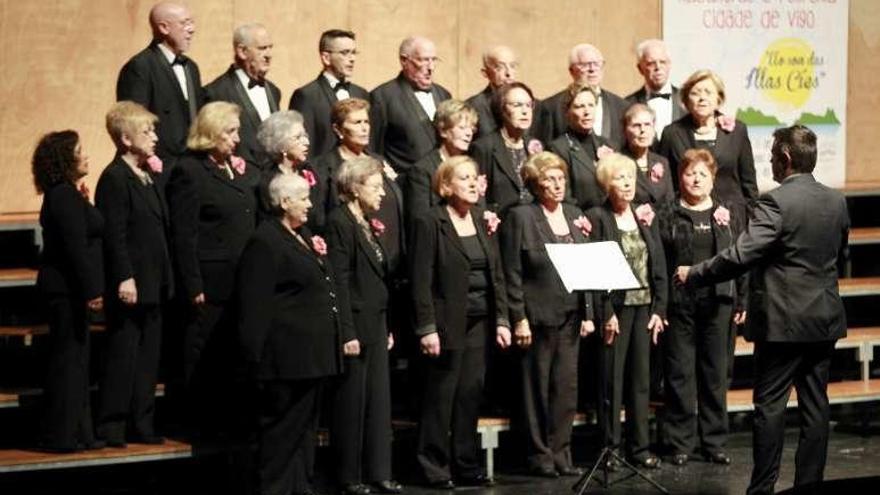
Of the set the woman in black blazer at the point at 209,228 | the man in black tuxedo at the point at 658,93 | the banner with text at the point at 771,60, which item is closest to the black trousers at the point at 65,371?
the woman in black blazer at the point at 209,228

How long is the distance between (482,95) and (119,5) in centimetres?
Result: 214

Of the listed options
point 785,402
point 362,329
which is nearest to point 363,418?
point 362,329

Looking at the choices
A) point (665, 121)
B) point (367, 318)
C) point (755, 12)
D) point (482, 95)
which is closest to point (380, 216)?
point (367, 318)

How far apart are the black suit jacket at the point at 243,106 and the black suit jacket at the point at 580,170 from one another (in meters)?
1.49

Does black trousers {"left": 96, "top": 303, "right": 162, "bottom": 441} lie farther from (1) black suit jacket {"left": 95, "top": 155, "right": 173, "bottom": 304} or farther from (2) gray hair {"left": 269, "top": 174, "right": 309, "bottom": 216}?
(2) gray hair {"left": 269, "top": 174, "right": 309, "bottom": 216}

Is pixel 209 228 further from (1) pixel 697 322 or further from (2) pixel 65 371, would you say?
(1) pixel 697 322

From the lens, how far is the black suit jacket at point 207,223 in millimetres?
9539

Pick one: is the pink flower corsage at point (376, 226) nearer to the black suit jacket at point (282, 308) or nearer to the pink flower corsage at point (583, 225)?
the black suit jacket at point (282, 308)

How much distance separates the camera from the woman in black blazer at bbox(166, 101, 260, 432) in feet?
31.3

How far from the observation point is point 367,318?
965 centimetres

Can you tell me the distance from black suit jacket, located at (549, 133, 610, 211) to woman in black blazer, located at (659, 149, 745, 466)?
1.24ft

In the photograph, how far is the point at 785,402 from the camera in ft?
29.6

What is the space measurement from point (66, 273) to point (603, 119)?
10.4ft

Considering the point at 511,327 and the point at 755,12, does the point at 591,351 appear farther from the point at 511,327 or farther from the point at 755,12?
the point at 755,12
